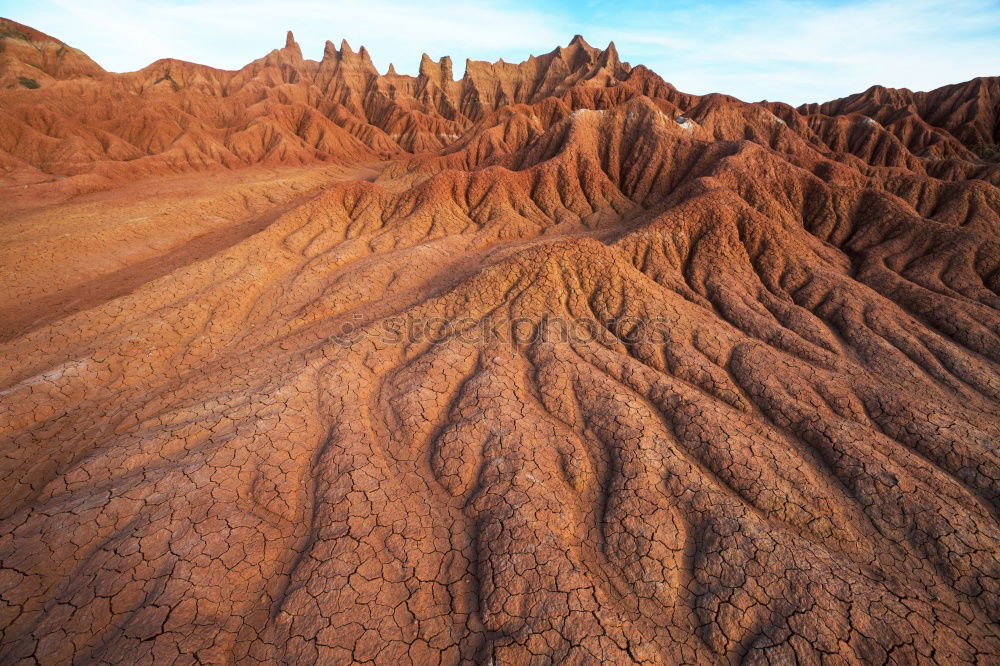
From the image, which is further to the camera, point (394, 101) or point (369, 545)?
point (394, 101)

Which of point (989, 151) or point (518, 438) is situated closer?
point (518, 438)

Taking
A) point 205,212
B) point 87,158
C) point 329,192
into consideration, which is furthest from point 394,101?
point 329,192

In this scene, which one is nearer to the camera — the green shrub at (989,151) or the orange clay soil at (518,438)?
the orange clay soil at (518,438)

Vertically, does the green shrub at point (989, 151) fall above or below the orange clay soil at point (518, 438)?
above

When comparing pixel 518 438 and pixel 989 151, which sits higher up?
pixel 989 151

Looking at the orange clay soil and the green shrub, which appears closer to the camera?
the orange clay soil

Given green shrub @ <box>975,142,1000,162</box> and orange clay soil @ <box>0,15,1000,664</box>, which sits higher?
green shrub @ <box>975,142,1000,162</box>

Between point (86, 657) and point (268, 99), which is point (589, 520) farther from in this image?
point (268, 99)

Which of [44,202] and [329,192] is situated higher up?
[329,192]
